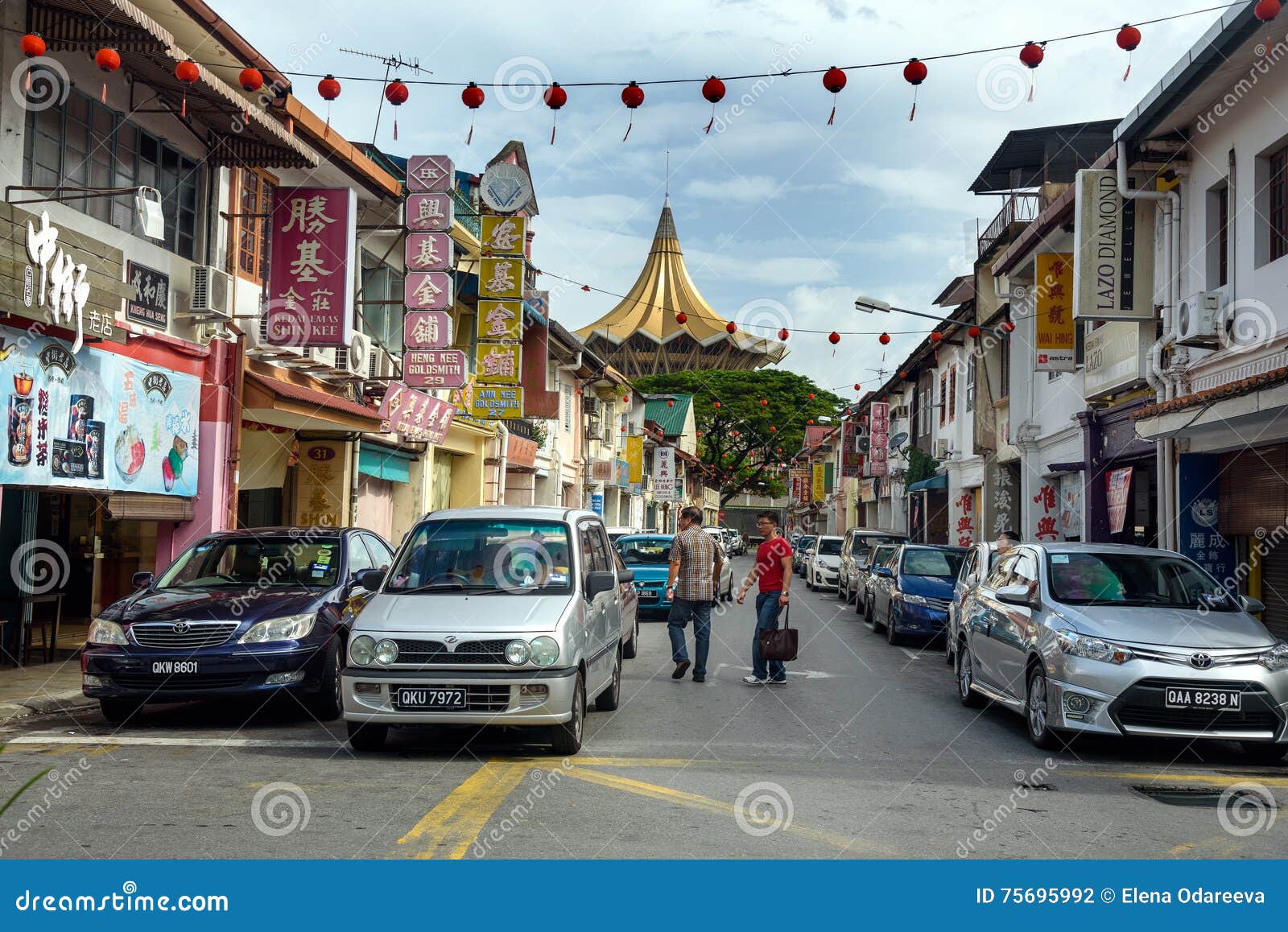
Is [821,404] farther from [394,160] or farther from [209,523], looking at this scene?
[209,523]

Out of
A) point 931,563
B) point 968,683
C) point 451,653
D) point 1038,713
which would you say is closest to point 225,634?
point 451,653

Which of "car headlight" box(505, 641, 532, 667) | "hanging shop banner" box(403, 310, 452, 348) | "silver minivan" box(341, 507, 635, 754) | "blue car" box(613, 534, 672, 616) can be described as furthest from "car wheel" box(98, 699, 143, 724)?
"blue car" box(613, 534, 672, 616)

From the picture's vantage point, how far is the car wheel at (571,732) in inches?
338

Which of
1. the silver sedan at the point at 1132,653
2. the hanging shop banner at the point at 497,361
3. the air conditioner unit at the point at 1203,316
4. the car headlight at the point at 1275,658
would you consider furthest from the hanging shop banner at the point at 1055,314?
the car headlight at the point at 1275,658

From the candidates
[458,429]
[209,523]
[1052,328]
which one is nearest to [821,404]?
[458,429]

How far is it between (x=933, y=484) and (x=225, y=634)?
30.1 meters

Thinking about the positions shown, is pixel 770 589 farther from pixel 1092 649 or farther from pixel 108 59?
pixel 108 59

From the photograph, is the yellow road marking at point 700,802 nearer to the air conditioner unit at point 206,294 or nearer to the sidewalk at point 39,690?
the sidewalk at point 39,690

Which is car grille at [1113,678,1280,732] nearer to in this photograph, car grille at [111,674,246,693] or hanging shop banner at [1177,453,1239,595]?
car grille at [111,674,246,693]

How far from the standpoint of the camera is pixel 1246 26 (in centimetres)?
1280

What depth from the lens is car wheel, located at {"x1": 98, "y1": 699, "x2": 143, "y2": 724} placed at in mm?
9984

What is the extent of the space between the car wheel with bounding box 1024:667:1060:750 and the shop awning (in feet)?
51.1

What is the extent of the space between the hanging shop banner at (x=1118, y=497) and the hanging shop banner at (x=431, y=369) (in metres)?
11.1

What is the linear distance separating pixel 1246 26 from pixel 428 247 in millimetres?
12612
